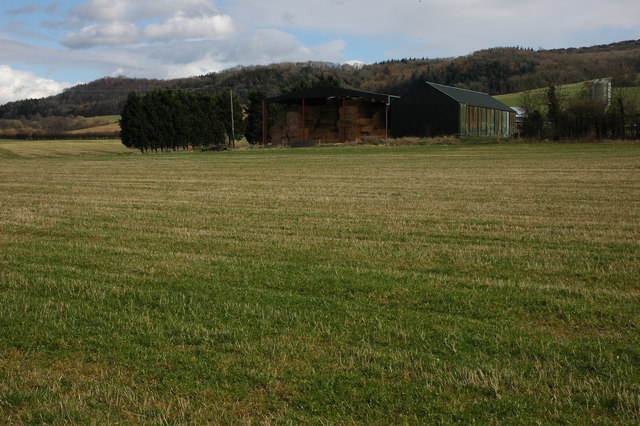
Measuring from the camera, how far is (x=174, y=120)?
2837 inches

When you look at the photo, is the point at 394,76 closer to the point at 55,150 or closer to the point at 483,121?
the point at 483,121

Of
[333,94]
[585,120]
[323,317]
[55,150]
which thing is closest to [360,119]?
[333,94]

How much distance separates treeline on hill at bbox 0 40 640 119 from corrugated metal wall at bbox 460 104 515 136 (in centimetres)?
4326

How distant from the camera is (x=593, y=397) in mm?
3975

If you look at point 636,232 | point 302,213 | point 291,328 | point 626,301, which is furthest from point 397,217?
point 291,328

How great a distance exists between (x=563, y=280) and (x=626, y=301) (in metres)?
0.90

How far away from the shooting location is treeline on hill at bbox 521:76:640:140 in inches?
1657

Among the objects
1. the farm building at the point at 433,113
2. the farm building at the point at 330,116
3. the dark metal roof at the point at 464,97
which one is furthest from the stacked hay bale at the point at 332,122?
the dark metal roof at the point at 464,97

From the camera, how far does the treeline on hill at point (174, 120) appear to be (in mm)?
70438

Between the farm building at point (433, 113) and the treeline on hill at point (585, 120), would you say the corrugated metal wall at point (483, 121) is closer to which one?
the farm building at point (433, 113)

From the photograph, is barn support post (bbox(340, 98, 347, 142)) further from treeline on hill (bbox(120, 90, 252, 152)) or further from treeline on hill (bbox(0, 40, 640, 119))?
treeline on hill (bbox(0, 40, 640, 119))

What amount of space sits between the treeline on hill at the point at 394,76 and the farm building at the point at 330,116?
4993 centimetres

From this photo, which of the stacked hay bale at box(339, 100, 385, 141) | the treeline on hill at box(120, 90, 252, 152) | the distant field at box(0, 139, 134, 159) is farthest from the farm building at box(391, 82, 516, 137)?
the distant field at box(0, 139, 134, 159)

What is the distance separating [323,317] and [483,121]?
5739 centimetres
